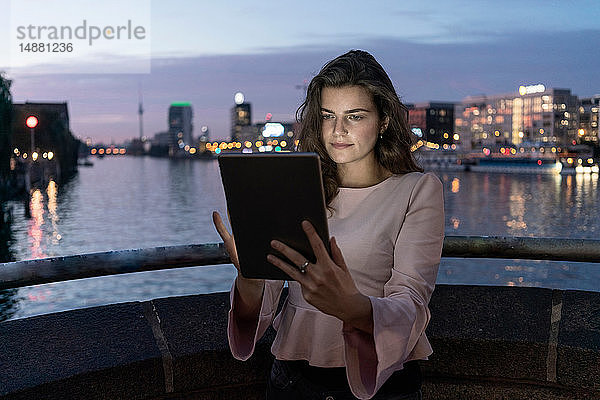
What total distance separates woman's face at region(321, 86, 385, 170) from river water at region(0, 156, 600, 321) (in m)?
29.2

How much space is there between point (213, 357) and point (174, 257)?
0.56 m

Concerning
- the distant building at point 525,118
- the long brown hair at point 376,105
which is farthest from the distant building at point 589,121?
the long brown hair at point 376,105

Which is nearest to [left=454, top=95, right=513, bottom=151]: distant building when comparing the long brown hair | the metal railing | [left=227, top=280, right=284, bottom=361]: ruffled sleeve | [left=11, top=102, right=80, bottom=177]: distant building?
[left=11, top=102, right=80, bottom=177]: distant building

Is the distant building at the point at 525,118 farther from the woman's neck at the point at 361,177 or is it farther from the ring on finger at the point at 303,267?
the ring on finger at the point at 303,267

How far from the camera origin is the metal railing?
2886 mm

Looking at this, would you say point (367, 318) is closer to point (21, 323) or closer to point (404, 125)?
point (404, 125)

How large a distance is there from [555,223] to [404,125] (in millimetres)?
53720

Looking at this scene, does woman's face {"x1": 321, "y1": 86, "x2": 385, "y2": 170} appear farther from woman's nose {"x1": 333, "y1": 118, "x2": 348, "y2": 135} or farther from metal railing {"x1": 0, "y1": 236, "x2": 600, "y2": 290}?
metal railing {"x1": 0, "y1": 236, "x2": 600, "y2": 290}

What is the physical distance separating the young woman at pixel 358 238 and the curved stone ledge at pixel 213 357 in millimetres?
602

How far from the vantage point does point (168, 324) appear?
3.21 meters

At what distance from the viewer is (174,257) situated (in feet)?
10.5

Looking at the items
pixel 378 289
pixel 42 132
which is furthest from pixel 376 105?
pixel 42 132

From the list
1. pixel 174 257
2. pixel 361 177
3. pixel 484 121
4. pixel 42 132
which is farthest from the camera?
pixel 484 121

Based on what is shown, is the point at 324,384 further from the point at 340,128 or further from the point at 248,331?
the point at 340,128
